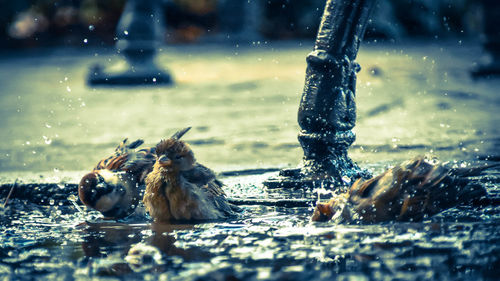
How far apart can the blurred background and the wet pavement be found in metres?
9.16

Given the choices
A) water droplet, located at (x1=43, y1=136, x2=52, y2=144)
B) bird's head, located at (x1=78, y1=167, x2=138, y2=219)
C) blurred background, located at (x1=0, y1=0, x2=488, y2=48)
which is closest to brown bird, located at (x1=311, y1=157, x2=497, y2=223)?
bird's head, located at (x1=78, y1=167, x2=138, y2=219)

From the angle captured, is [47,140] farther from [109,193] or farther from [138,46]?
[138,46]

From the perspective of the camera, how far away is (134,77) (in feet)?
43.5

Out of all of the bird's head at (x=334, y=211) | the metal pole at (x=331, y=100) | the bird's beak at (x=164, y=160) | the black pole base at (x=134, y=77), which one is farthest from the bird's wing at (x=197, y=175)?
the black pole base at (x=134, y=77)

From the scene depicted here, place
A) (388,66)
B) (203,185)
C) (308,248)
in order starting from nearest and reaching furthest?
1. (308,248)
2. (203,185)
3. (388,66)

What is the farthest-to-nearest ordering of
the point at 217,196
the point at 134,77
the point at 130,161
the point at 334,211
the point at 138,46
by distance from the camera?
the point at 134,77 → the point at 138,46 → the point at 130,161 → the point at 217,196 → the point at 334,211

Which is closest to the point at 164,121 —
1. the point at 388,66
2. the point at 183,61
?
the point at 388,66

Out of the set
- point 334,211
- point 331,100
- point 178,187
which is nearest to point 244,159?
point 331,100

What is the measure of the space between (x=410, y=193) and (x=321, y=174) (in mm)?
1209

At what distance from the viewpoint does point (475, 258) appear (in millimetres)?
3113

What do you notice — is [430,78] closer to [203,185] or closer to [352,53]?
[352,53]

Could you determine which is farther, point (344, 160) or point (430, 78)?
point (430, 78)

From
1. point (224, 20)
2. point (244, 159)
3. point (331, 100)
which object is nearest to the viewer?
point (331, 100)

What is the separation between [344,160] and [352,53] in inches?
25.5
